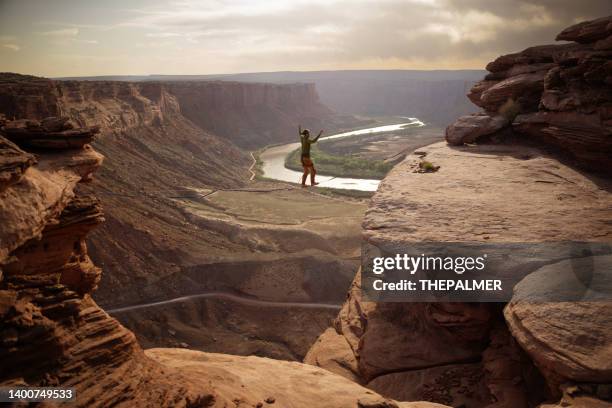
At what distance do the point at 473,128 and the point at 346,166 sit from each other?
6049 centimetres

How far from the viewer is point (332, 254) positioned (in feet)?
127

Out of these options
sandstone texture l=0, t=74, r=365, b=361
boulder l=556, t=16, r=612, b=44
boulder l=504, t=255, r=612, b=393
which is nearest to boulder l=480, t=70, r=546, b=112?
boulder l=556, t=16, r=612, b=44

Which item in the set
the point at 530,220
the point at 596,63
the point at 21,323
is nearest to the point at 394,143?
the point at 596,63

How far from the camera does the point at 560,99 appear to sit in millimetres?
19109

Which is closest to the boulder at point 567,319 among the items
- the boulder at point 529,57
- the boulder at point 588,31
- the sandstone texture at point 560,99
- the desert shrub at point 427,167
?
the desert shrub at point 427,167

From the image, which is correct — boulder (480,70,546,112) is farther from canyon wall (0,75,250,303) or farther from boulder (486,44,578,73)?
canyon wall (0,75,250,303)

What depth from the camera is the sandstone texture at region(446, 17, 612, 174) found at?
1769cm

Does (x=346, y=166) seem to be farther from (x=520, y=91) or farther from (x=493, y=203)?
(x=493, y=203)

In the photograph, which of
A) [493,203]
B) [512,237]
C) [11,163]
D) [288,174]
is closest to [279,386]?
[512,237]

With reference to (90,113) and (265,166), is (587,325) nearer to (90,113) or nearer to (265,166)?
(90,113)

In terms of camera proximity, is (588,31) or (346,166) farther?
(346,166)

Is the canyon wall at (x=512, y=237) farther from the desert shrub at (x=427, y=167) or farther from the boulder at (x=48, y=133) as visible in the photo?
Result: the boulder at (x=48, y=133)

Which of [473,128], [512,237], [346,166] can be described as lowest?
[346,166]

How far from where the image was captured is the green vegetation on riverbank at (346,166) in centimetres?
7750
